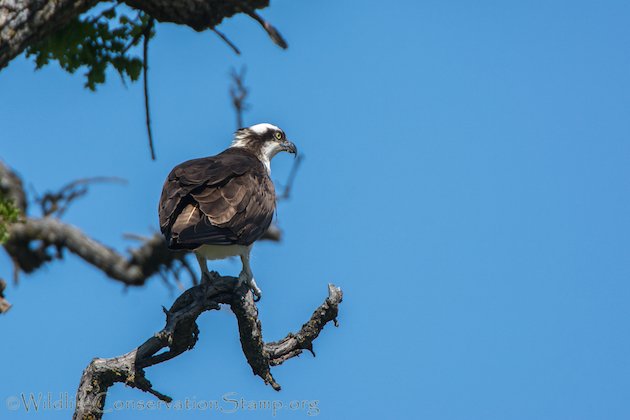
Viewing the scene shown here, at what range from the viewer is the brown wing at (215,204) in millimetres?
6605

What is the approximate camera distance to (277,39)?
5.48 metres

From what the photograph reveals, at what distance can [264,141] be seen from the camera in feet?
32.8

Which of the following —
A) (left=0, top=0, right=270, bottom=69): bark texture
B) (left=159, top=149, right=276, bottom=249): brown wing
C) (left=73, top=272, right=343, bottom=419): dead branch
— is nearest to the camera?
(left=0, top=0, right=270, bottom=69): bark texture

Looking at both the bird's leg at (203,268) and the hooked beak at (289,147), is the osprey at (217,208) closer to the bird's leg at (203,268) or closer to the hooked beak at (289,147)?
the bird's leg at (203,268)

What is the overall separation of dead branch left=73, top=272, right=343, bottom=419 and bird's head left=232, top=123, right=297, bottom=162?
3.58 metres

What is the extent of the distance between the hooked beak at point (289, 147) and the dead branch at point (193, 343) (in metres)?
3.86

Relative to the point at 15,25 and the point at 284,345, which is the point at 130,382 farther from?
the point at 15,25

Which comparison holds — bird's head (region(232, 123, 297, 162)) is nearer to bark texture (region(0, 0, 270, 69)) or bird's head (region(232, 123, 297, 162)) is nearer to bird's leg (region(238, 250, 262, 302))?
bird's leg (region(238, 250, 262, 302))

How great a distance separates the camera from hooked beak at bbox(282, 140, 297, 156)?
33.3 feet

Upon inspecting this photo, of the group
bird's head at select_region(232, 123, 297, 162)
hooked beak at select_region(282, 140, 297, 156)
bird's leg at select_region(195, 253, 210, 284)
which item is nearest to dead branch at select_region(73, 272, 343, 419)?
bird's leg at select_region(195, 253, 210, 284)

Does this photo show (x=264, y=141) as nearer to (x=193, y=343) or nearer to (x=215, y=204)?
(x=215, y=204)

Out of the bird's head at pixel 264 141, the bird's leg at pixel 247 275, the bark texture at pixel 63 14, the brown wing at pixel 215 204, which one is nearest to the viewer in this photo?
the bark texture at pixel 63 14

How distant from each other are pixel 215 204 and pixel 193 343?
4.60ft

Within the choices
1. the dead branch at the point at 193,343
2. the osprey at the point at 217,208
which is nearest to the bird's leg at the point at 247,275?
the osprey at the point at 217,208
